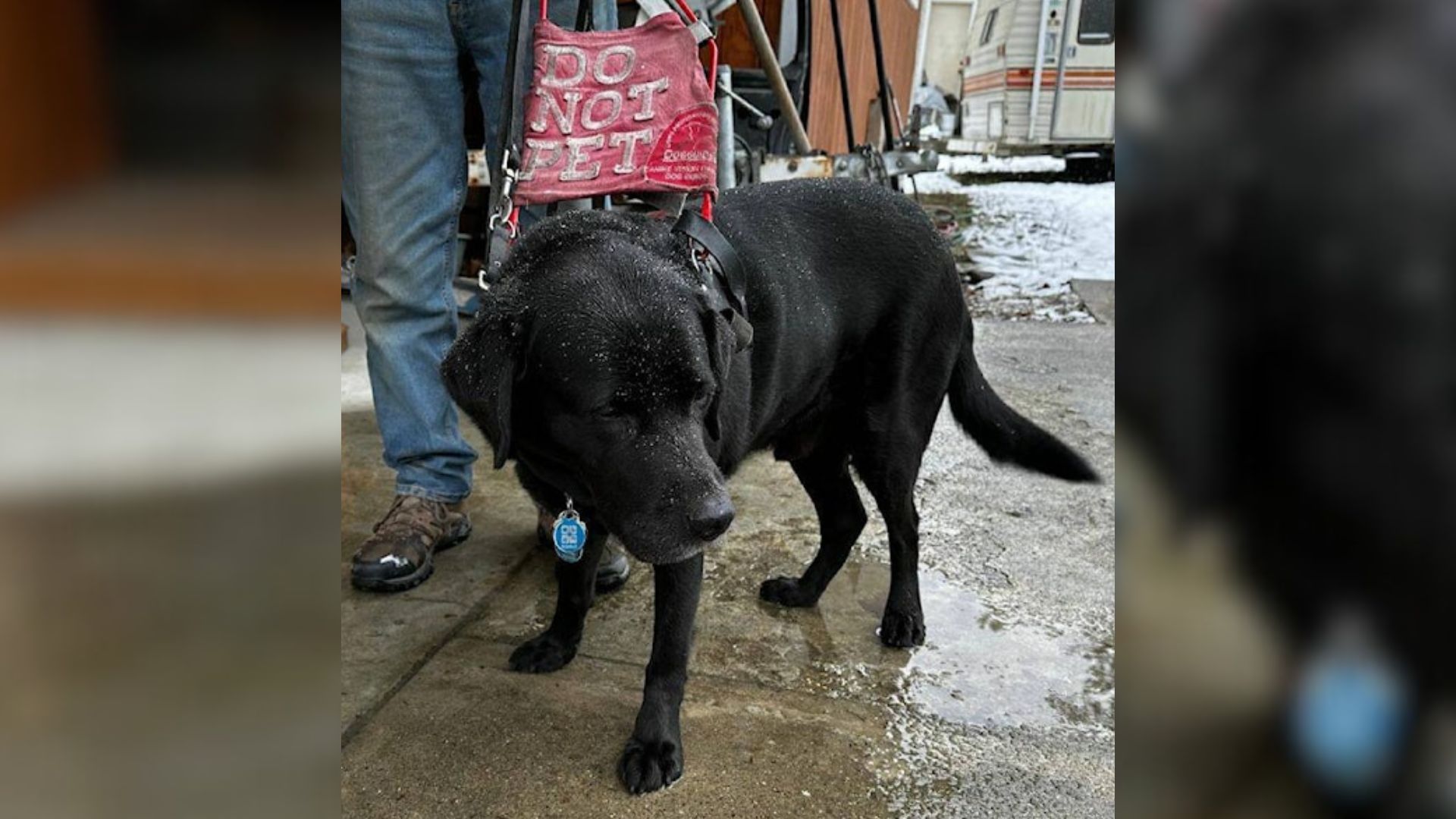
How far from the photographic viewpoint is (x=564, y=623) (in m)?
2.26

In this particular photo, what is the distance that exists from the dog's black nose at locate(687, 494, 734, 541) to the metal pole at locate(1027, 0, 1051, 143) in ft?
44.9

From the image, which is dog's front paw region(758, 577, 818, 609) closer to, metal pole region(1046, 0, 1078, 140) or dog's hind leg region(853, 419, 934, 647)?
dog's hind leg region(853, 419, 934, 647)

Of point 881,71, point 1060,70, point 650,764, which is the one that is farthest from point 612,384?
point 1060,70

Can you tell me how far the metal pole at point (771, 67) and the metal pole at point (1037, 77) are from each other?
413 inches

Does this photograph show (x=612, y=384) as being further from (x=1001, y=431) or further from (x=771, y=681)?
(x=1001, y=431)

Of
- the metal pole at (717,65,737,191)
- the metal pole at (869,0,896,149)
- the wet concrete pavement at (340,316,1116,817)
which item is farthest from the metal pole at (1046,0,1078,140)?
the wet concrete pavement at (340,316,1116,817)
